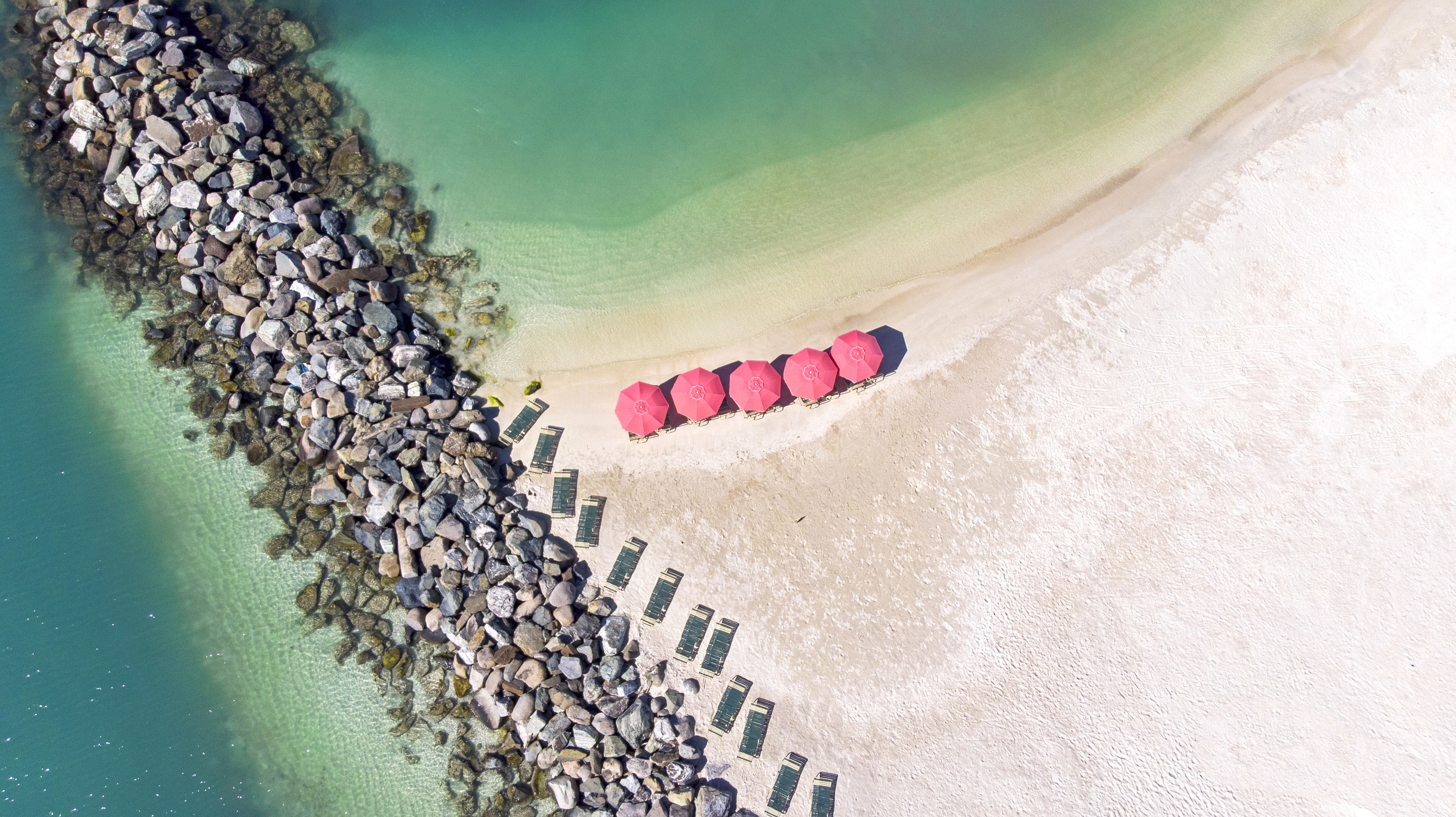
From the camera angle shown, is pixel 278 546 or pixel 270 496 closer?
pixel 278 546

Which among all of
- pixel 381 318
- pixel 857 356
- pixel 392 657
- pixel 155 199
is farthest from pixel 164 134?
pixel 857 356

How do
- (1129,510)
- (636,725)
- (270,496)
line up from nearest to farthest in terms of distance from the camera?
(636,725) → (1129,510) → (270,496)

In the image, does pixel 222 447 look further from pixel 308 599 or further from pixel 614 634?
pixel 614 634

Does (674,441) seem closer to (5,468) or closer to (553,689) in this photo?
(553,689)

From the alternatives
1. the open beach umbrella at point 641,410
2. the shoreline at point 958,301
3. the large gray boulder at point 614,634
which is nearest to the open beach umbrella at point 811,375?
the shoreline at point 958,301

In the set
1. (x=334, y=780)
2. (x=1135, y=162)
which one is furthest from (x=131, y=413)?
(x=1135, y=162)

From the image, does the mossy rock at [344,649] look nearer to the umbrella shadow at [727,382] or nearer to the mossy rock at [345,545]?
the mossy rock at [345,545]
